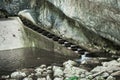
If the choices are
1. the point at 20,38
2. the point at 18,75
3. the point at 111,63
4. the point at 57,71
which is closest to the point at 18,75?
the point at 18,75

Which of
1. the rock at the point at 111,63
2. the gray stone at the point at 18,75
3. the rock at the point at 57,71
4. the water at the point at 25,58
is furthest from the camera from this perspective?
the water at the point at 25,58

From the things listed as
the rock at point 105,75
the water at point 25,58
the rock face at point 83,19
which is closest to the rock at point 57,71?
the water at point 25,58

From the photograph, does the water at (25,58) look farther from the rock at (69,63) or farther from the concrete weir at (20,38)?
the rock at (69,63)

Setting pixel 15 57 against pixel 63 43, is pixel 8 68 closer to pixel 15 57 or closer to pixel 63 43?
pixel 15 57

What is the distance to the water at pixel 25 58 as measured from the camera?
44.2ft

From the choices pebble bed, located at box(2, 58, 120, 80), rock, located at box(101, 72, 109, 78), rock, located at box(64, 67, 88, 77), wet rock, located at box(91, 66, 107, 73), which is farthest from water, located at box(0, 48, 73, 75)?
rock, located at box(101, 72, 109, 78)

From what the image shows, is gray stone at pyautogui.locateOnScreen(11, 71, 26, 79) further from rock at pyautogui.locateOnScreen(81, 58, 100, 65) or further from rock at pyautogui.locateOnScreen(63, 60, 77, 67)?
rock at pyautogui.locateOnScreen(81, 58, 100, 65)

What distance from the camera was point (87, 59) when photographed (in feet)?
46.0

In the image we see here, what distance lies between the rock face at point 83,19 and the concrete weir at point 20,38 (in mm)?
1270

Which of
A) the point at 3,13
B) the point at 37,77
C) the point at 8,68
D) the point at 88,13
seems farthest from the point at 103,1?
the point at 3,13

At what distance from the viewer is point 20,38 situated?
57.1ft

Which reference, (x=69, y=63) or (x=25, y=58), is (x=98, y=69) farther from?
(x=25, y=58)

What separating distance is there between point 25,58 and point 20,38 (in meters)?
2.76

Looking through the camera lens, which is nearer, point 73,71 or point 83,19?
point 73,71
